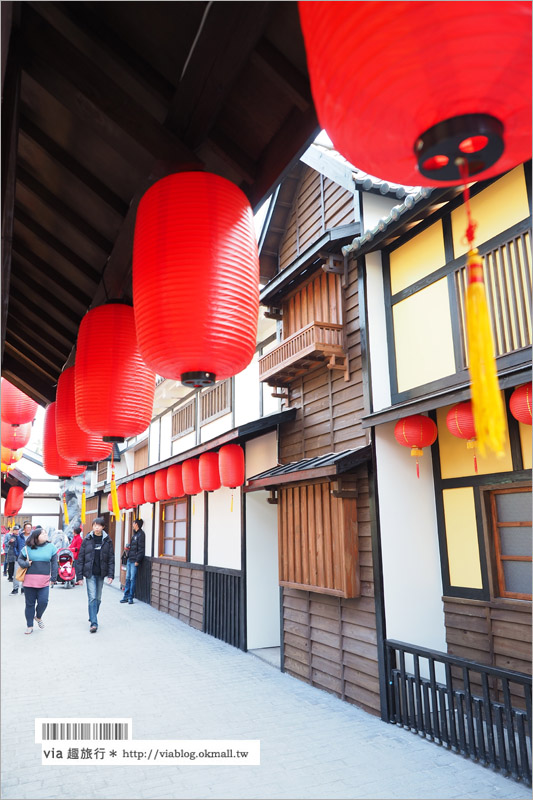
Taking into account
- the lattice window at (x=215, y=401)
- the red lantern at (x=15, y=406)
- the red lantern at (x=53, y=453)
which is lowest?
the red lantern at (x=53, y=453)

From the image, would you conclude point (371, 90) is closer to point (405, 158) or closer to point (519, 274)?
point (405, 158)

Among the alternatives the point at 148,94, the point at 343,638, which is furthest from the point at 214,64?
the point at 343,638

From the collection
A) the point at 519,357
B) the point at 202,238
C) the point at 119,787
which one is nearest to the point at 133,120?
the point at 202,238

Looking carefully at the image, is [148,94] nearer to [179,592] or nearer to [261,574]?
[261,574]

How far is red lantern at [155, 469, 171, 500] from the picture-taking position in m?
12.5

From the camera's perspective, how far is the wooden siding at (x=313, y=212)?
8141 mm

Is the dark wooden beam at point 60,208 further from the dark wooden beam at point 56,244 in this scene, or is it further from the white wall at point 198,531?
the white wall at point 198,531

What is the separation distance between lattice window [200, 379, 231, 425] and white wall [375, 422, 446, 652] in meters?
5.54

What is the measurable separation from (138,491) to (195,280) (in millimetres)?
12901

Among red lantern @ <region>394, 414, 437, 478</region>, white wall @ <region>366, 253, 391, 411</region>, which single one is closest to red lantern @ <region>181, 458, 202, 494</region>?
white wall @ <region>366, 253, 391, 411</region>

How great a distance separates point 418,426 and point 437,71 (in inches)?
204

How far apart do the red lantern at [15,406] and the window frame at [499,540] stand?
20.6 feet

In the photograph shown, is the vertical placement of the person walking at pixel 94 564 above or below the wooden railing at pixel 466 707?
above

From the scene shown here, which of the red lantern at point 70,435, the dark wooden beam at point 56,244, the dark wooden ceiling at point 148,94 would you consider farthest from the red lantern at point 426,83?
the red lantern at point 70,435
